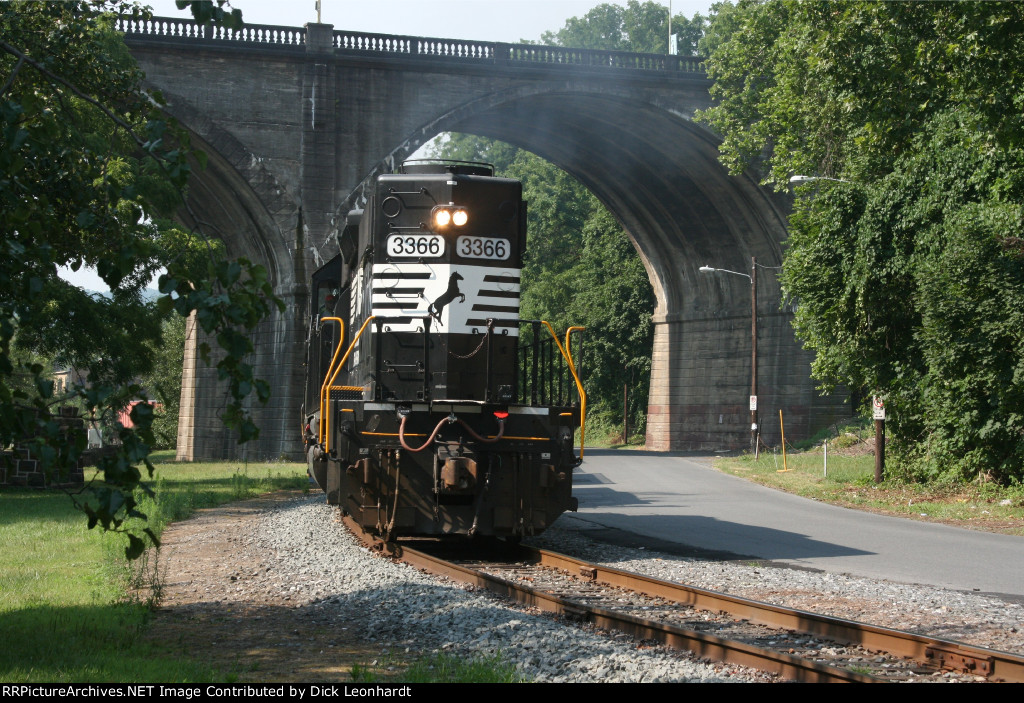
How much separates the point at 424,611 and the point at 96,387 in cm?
389

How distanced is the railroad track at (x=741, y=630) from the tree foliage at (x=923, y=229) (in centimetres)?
1195

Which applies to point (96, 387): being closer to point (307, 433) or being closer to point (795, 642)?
point (795, 642)

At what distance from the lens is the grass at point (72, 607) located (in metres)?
6.34

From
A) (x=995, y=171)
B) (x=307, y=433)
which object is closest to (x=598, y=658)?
(x=307, y=433)

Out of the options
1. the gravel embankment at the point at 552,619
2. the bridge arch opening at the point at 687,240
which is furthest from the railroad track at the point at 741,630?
the bridge arch opening at the point at 687,240

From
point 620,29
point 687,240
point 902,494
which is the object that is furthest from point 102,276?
point 620,29

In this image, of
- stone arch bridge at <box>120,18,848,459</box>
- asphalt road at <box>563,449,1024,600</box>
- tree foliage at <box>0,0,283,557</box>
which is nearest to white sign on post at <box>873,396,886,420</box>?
asphalt road at <box>563,449,1024,600</box>

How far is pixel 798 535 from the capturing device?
626 inches

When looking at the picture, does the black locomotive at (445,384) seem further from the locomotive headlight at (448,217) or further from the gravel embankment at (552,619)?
the gravel embankment at (552,619)

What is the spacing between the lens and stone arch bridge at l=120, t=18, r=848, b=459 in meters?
36.9

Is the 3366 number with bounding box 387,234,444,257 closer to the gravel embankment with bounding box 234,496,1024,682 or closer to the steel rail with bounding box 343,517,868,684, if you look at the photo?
the gravel embankment with bounding box 234,496,1024,682

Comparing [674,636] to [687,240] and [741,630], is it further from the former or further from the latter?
[687,240]

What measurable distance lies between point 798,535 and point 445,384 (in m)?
6.65

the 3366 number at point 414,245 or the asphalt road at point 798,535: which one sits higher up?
the 3366 number at point 414,245
